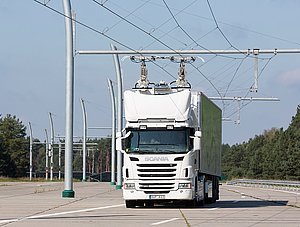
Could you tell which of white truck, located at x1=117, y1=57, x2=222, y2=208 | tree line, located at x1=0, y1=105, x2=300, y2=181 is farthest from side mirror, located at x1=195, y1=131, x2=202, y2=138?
tree line, located at x1=0, y1=105, x2=300, y2=181

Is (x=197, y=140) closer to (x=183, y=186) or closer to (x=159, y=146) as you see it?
(x=159, y=146)

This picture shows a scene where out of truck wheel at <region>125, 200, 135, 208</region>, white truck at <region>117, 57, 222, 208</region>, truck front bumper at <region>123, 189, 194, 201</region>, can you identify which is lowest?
truck wheel at <region>125, 200, 135, 208</region>

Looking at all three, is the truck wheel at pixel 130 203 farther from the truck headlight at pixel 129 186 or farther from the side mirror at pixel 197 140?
the side mirror at pixel 197 140

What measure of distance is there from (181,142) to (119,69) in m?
27.1

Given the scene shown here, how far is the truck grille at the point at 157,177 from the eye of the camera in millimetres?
28969

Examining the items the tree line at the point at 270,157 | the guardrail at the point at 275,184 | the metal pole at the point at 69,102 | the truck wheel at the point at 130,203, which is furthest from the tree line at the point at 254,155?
the truck wheel at the point at 130,203

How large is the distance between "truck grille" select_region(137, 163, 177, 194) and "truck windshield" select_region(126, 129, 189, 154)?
50cm

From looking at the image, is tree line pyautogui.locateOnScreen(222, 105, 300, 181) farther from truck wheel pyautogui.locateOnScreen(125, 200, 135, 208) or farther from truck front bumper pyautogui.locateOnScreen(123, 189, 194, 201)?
truck front bumper pyautogui.locateOnScreen(123, 189, 194, 201)

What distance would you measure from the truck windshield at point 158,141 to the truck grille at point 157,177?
0.50 metres

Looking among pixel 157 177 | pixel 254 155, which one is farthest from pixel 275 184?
pixel 254 155

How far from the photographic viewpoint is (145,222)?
72.6ft

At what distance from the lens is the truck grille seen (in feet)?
95.0

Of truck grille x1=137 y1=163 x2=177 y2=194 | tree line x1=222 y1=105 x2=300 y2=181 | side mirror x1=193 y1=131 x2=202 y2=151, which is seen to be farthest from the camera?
tree line x1=222 y1=105 x2=300 y2=181

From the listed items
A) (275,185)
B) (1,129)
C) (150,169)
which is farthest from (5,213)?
(1,129)
